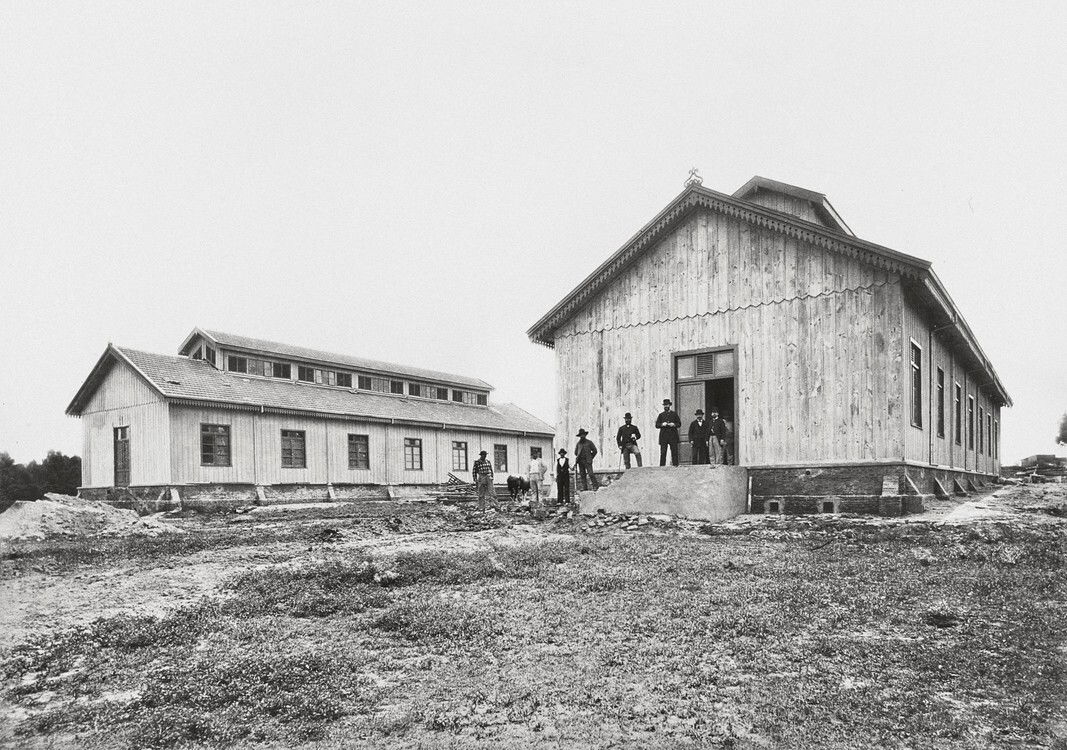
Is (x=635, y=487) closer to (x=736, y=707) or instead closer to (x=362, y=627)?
(x=362, y=627)

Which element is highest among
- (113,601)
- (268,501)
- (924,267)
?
(924,267)

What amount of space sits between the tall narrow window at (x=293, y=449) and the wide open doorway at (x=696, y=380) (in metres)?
17.8

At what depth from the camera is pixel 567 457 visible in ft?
59.7

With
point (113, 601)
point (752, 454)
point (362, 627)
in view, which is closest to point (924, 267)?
point (752, 454)

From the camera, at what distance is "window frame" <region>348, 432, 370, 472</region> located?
31688 mm

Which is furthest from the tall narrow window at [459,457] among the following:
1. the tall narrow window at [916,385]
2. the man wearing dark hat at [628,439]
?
the tall narrow window at [916,385]

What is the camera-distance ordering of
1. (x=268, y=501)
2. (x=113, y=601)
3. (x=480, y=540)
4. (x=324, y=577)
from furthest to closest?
(x=268, y=501) → (x=480, y=540) → (x=324, y=577) → (x=113, y=601)

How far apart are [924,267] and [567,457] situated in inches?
345

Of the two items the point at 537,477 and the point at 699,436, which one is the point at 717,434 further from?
the point at 537,477

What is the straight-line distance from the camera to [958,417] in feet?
70.0

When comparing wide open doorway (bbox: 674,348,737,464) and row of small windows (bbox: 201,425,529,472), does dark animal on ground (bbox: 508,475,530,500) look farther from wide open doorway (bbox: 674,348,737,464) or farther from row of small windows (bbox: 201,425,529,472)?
wide open doorway (bbox: 674,348,737,464)

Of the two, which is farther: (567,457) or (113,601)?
(567,457)

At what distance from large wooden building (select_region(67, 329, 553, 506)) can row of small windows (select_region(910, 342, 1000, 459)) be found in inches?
588

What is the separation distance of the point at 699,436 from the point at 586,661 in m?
10.7
